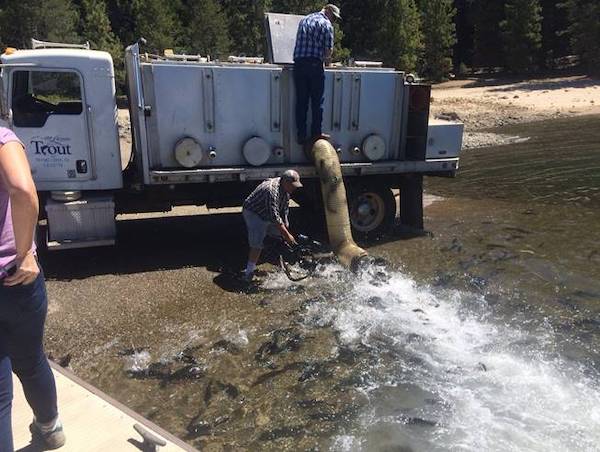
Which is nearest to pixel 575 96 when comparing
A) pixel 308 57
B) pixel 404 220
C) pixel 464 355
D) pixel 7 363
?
pixel 404 220

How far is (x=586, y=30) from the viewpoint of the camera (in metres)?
41.3

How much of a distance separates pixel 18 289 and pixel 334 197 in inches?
246

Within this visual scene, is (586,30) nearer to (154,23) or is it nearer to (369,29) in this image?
(369,29)

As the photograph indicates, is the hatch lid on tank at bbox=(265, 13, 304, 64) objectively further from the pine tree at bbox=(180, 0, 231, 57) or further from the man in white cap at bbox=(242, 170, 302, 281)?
the pine tree at bbox=(180, 0, 231, 57)

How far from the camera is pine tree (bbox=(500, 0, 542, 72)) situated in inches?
1710

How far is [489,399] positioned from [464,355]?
0.85 meters

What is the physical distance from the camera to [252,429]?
508 centimetres

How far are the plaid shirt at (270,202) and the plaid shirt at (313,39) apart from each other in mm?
2066

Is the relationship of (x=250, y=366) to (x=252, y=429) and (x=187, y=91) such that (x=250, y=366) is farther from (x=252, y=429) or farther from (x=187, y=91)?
(x=187, y=91)

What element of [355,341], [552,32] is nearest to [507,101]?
[552,32]

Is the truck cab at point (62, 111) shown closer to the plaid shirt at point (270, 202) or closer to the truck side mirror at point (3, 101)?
the truck side mirror at point (3, 101)

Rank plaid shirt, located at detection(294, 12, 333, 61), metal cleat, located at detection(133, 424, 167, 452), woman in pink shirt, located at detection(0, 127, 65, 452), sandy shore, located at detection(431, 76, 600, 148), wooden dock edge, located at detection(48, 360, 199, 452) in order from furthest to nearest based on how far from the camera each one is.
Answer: sandy shore, located at detection(431, 76, 600, 148)
plaid shirt, located at detection(294, 12, 333, 61)
wooden dock edge, located at detection(48, 360, 199, 452)
metal cleat, located at detection(133, 424, 167, 452)
woman in pink shirt, located at detection(0, 127, 65, 452)

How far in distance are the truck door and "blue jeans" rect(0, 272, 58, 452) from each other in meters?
5.17

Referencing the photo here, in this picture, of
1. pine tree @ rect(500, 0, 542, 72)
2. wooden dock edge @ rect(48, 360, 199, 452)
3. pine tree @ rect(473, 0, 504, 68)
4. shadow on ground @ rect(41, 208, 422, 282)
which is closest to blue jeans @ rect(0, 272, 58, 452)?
wooden dock edge @ rect(48, 360, 199, 452)
